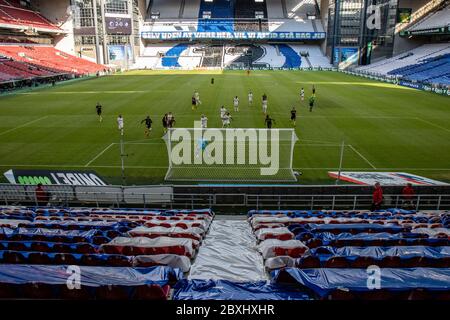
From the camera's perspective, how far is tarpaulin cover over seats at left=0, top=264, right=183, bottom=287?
489 centimetres

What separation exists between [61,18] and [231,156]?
77.5 meters

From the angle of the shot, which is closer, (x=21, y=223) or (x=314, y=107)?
(x=21, y=223)

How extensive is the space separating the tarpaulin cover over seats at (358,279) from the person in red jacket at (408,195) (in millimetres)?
8926

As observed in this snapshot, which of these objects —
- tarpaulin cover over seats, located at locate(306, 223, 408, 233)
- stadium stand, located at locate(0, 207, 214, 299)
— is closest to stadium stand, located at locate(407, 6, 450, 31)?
tarpaulin cover over seats, located at locate(306, 223, 408, 233)

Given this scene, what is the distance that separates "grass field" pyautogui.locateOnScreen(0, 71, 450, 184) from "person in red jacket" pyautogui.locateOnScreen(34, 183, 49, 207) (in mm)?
3069

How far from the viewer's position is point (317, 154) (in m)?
20.4

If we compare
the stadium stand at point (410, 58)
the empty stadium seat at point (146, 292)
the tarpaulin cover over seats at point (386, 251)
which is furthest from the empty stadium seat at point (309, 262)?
the stadium stand at point (410, 58)

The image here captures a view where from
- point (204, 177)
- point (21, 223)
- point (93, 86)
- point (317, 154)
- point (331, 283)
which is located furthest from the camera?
point (93, 86)

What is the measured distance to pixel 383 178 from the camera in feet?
54.7

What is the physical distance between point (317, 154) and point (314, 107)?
14082mm
